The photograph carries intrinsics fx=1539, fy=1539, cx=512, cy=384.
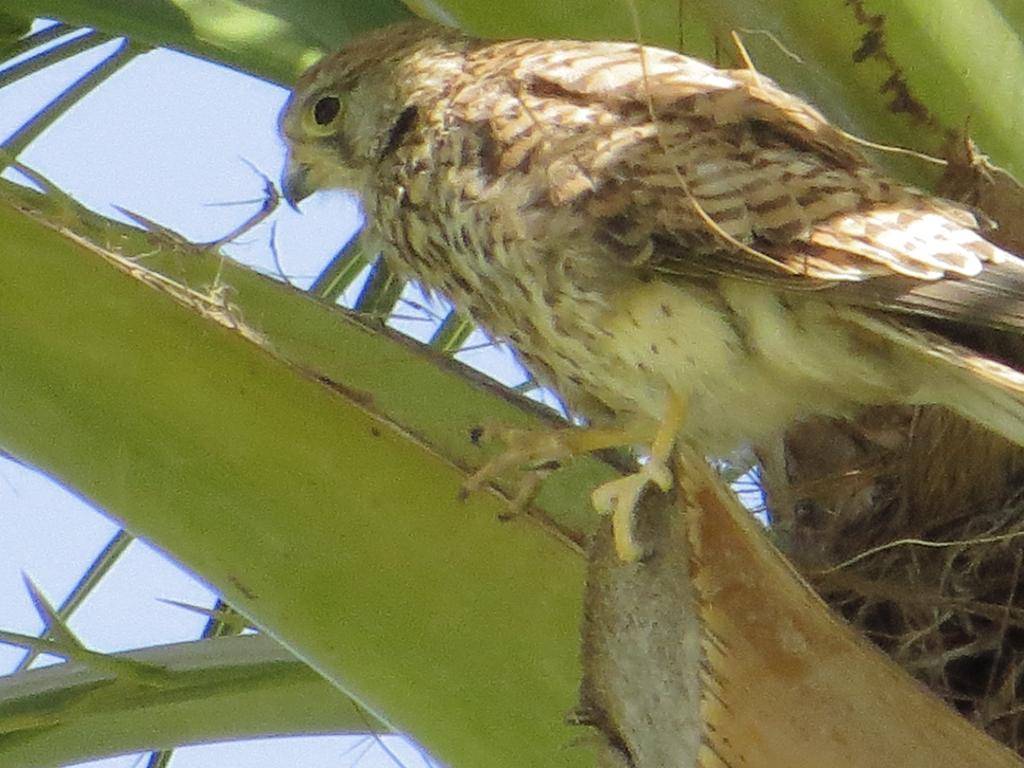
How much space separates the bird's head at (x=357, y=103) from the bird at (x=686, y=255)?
0.49 feet

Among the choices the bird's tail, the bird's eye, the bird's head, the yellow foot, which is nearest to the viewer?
the yellow foot

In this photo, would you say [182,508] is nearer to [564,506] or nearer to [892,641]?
[564,506]

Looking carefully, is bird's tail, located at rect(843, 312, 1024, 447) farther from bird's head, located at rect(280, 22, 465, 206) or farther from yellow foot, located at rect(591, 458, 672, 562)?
bird's head, located at rect(280, 22, 465, 206)

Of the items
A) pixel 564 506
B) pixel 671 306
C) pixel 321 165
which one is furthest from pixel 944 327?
pixel 321 165

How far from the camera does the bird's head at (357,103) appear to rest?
168cm

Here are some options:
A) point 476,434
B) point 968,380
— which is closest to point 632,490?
point 476,434

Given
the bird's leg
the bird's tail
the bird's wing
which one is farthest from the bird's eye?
the bird's tail

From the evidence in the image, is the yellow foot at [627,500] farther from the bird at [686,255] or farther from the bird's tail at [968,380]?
the bird's tail at [968,380]

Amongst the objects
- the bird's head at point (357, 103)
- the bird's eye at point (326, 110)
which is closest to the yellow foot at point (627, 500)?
the bird's head at point (357, 103)

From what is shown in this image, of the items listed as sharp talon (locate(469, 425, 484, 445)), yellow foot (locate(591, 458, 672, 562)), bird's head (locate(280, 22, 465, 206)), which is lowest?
yellow foot (locate(591, 458, 672, 562))

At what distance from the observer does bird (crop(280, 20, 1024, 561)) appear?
1.17 metres

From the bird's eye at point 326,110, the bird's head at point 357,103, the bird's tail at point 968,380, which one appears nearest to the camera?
the bird's tail at point 968,380

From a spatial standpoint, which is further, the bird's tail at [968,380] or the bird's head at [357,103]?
the bird's head at [357,103]

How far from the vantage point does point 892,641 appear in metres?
1.40
